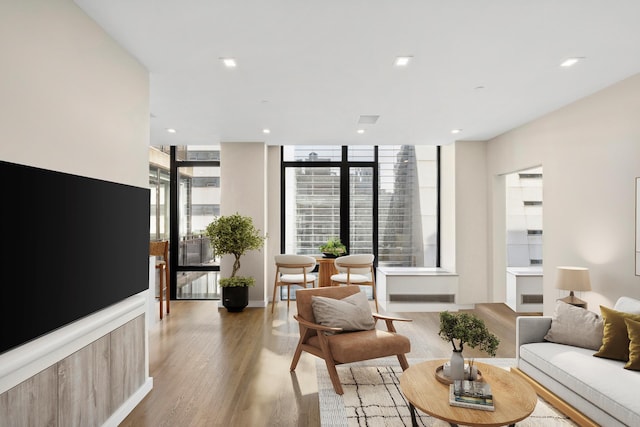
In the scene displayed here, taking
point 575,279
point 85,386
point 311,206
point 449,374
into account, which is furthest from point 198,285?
point 575,279

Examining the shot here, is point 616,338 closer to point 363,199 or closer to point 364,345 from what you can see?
point 364,345

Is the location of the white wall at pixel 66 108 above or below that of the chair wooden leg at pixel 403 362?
above

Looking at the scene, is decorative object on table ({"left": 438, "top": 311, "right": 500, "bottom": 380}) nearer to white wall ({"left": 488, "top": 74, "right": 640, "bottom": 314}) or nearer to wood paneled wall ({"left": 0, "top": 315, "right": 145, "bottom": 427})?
white wall ({"left": 488, "top": 74, "right": 640, "bottom": 314})

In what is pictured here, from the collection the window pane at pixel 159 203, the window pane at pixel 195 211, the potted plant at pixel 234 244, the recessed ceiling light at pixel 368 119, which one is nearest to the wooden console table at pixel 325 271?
the potted plant at pixel 234 244

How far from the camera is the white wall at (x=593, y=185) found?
3.39 m

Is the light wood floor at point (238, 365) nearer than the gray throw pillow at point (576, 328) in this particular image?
Yes

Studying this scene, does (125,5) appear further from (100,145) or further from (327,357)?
(327,357)

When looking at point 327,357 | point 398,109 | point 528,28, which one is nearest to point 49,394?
point 327,357

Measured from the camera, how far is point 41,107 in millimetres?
1964

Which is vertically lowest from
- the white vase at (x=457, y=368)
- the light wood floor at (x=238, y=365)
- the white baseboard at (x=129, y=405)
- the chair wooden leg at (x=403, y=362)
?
the light wood floor at (x=238, y=365)

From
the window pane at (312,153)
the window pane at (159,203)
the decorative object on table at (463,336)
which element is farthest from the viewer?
the window pane at (312,153)

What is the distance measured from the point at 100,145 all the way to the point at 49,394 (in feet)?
4.87

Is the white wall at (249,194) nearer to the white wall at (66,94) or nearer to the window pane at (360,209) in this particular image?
the window pane at (360,209)

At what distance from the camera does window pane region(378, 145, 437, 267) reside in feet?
22.6
